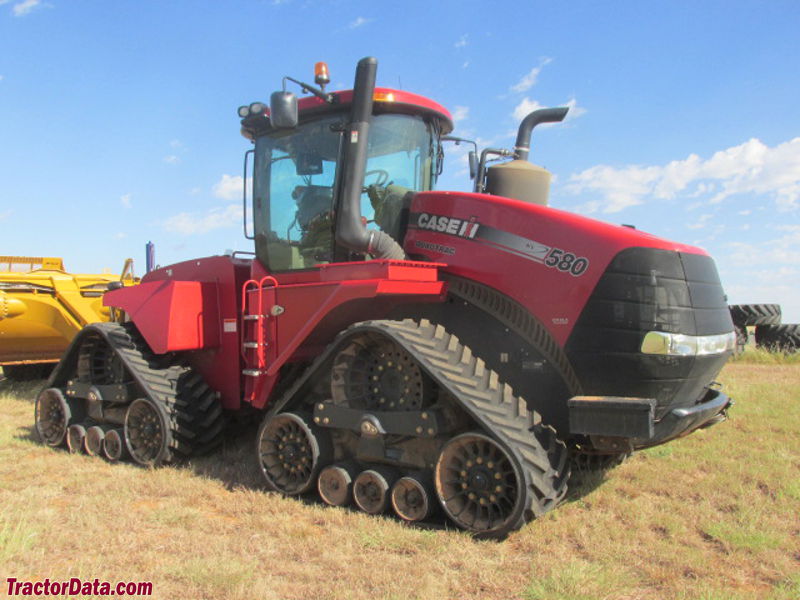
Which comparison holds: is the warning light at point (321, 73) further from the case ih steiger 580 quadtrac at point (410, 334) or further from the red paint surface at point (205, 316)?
the red paint surface at point (205, 316)

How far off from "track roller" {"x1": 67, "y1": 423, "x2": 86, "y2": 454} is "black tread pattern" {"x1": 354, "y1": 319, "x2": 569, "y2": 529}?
344 centimetres

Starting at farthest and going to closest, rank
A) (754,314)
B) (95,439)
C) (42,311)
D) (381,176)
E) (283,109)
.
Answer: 1. (754,314)
2. (42,311)
3. (95,439)
4. (381,176)
5. (283,109)

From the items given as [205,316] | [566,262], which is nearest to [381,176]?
[566,262]

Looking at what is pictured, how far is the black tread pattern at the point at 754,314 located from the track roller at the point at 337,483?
11.1 meters

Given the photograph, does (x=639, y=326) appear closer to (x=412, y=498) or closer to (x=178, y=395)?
(x=412, y=498)

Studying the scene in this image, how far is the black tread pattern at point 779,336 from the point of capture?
13.3 meters

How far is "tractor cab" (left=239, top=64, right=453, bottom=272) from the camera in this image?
15.6ft

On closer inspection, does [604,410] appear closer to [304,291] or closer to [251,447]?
[304,291]

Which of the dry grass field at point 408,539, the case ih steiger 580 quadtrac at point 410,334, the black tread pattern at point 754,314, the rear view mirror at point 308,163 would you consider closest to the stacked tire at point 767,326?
the black tread pattern at point 754,314

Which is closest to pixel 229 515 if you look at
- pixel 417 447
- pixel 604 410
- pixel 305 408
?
pixel 305 408

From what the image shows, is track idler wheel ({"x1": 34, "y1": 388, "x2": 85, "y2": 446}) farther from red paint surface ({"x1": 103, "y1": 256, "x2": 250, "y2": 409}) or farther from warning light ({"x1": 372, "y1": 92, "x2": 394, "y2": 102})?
warning light ({"x1": 372, "y1": 92, "x2": 394, "y2": 102})

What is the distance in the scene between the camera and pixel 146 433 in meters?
5.66

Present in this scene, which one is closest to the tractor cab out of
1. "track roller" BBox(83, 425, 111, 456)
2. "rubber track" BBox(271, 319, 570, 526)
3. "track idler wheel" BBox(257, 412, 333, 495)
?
"rubber track" BBox(271, 319, 570, 526)

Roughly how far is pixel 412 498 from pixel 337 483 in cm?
60
